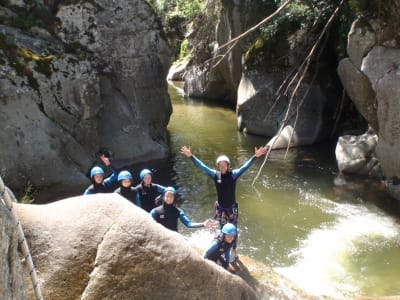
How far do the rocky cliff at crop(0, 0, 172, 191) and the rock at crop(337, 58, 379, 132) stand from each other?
6.66m

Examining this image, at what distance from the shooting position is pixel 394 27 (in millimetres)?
12156

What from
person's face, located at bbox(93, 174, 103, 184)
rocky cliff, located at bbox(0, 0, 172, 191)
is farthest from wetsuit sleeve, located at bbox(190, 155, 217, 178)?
rocky cliff, located at bbox(0, 0, 172, 191)

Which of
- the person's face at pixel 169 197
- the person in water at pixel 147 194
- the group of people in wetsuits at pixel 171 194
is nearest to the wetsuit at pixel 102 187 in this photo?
the group of people in wetsuits at pixel 171 194

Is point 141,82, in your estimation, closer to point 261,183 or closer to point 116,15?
point 116,15

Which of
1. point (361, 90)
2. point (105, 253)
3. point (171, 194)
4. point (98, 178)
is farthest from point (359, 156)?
point (105, 253)

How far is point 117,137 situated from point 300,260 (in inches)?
310

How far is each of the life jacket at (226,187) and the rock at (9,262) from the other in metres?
5.30

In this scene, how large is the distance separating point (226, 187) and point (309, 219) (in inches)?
176

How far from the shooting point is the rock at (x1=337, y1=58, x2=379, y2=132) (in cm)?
1286

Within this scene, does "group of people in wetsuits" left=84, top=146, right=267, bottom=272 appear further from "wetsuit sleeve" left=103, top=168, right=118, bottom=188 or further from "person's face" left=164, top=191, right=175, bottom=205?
"wetsuit sleeve" left=103, top=168, right=118, bottom=188

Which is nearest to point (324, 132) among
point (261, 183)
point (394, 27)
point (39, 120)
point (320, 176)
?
point (320, 176)

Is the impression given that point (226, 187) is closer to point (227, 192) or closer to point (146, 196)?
point (227, 192)

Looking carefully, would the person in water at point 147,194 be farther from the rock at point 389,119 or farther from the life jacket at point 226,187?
the rock at point 389,119

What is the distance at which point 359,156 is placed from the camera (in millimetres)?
13992
